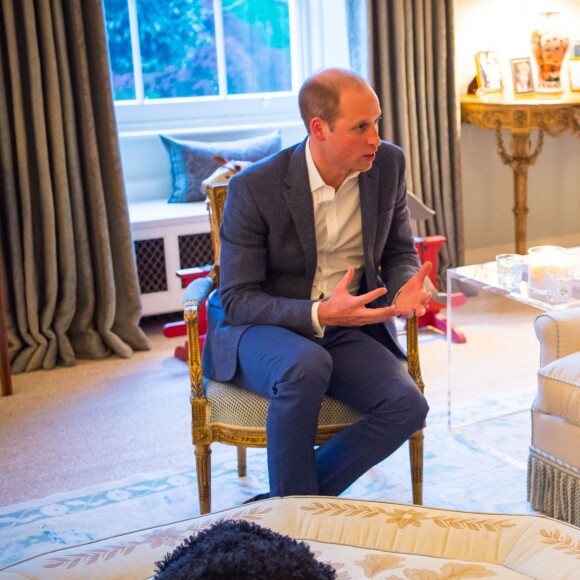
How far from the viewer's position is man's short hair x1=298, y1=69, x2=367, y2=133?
2.12 metres

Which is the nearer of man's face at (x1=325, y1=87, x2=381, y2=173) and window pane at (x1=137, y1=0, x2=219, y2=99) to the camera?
man's face at (x1=325, y1=87, x2=381, y2=173)

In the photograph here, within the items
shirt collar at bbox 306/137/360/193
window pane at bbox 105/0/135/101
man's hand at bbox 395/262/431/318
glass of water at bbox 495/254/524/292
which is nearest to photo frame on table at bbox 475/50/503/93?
window pane at bbox 105/0/135/101

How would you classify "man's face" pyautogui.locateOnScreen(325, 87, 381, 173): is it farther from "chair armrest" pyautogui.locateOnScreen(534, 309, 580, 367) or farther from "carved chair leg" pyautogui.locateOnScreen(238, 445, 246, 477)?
"carved chair leg" pyautogui.locateOnScreen(238, 445, 246, 477)

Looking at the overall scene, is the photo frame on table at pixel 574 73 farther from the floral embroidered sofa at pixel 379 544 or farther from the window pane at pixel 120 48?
the floral embroidered sofa at pixel 379 544

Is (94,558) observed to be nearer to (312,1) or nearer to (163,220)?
(163,220)

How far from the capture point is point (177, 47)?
14.1ft

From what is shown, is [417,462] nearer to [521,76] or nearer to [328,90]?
[328,90]

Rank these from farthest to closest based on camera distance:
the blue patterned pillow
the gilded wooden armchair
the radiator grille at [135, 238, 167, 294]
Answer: the blue patterned pillow, the radiator grille at [135, 238, 167, 294], the gilded wooden armchair

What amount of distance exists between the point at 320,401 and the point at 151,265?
203 cm

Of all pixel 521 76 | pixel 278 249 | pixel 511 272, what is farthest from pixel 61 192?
pixel 521 76

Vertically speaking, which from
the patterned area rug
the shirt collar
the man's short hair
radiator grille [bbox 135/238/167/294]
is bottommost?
the patterned area rug

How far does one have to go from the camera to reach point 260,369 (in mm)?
2090

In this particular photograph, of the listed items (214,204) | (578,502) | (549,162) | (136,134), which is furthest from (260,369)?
(549,162)

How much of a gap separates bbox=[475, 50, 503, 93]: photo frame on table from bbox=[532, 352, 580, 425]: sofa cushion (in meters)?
2.34
